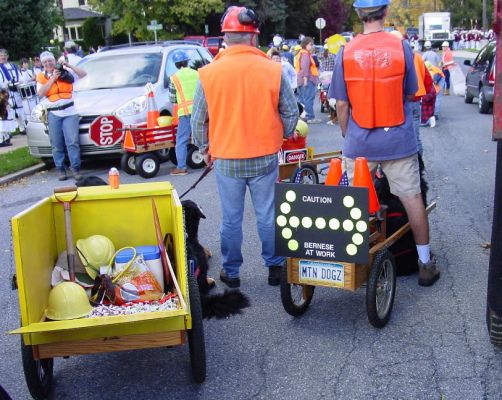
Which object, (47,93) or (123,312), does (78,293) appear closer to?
(123,312)

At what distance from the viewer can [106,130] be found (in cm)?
1001

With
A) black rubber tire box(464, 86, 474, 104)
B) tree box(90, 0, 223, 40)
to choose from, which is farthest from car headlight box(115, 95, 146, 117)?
tree box(90, 0, 223, 40)

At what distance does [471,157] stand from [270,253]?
6127 millimetres

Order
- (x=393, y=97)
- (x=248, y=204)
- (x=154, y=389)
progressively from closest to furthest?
1. (x=154, y=389)
2. (x=393, y=97)
3. (x=248, y=204)

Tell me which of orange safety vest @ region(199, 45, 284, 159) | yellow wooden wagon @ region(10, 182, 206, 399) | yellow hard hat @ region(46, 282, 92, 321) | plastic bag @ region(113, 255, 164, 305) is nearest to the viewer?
yellow wooden wagon @ region(10, 182, 206, 399)

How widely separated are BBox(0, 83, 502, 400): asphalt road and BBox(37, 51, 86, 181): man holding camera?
14.4 feet

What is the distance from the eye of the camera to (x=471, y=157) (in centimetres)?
1017

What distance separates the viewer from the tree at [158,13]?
44562mm

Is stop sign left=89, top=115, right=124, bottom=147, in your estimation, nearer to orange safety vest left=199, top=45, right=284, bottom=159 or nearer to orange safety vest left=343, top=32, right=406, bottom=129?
orange safety vest left=199, top=45, right=284, bottom=159

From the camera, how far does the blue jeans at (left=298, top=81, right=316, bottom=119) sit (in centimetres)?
1548

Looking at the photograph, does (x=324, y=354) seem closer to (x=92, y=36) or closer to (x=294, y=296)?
(x=294, y=296)

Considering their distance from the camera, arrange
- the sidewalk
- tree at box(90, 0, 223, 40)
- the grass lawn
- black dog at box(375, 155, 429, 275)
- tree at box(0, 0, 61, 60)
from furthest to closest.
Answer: tree at box(90, 0, 223, 40) < tree at box(0, 0, 61, 60) < the sidewalk < the grass lawn < black dog at box(375, 155, 429, 275)

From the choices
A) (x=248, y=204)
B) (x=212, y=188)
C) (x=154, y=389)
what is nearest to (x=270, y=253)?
(x=154, y=389)

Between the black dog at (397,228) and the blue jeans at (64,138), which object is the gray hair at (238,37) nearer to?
the black dog at (397,228)
